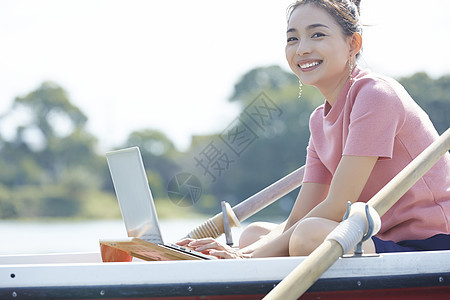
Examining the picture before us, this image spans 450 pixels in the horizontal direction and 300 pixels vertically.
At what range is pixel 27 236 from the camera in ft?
82.3

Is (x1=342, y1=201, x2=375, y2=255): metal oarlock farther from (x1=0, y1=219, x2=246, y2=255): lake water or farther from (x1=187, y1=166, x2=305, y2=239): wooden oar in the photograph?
(x1=0, y1=219, x2=246, y2=255): lake water

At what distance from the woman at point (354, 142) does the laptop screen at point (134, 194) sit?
22cm

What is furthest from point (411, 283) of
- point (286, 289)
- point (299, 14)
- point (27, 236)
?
point (27, 236)

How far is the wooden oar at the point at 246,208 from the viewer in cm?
305

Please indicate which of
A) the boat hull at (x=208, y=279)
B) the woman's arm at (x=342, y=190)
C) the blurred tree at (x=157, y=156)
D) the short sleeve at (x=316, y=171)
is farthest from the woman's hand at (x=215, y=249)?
the blurred tree at (x=157, y=156)

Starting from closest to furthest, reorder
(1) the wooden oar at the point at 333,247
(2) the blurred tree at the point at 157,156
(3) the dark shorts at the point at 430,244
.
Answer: (1) the wooden oar at the point at 333,247, (3) the dark shorts at the point at 430,244, (2) the blurred tree at the point at 157,156

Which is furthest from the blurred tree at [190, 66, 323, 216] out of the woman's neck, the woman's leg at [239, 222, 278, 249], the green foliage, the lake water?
the woman's neck

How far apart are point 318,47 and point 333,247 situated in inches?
31.8

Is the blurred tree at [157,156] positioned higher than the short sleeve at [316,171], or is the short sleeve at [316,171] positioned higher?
the blurred tree at [157,156]

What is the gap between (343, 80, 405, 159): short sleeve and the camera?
7.57 ft

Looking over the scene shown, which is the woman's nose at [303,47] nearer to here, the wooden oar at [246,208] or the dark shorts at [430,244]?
the dark shorts at [430,244]

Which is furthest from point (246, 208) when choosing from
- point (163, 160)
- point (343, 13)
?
point (163, 160)

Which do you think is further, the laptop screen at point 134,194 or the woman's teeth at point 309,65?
the woman's teeth at point 309,65

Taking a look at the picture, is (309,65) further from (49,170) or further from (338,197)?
(49,170)
